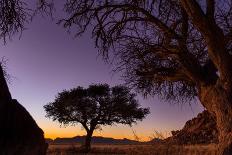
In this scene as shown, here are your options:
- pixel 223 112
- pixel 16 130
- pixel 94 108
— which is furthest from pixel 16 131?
pixel 94 108

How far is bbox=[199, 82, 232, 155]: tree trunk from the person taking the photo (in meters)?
12.7

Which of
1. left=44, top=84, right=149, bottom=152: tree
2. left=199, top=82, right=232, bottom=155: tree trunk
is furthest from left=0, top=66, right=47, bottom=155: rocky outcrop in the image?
left=44, top=84, right=149, bottom=152: tree

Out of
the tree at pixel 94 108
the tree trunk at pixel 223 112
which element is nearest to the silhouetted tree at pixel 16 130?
the tree trunk at pixel 223 112

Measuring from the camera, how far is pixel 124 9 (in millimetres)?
14453

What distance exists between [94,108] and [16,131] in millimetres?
43265

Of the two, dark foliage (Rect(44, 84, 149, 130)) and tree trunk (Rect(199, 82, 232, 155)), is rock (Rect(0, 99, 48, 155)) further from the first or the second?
dark foliage (Rect(44, 84, 149, 130))

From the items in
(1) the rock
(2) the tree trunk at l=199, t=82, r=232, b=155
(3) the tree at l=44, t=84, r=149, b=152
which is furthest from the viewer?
(3) the tree at l=44, t=84, r=149, b=152

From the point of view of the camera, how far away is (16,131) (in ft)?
20.0

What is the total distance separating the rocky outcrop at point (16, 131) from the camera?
19.3 ft

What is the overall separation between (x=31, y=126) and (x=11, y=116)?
1.16 ft

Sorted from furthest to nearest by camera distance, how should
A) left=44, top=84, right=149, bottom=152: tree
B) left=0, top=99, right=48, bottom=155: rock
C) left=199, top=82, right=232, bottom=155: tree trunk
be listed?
left=44, top=84, right=149, bottom=152: tree < left=199, top=82, right=232, bottom=155: tree trunk < left=0, top=99, right=48, bottom=155: rock

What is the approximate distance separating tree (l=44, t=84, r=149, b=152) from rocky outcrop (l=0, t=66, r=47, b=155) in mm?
41683

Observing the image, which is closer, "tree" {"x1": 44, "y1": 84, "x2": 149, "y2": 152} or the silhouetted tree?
the silhouetted tree

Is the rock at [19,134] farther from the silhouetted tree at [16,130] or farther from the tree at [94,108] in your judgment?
the tree at [94,108]
